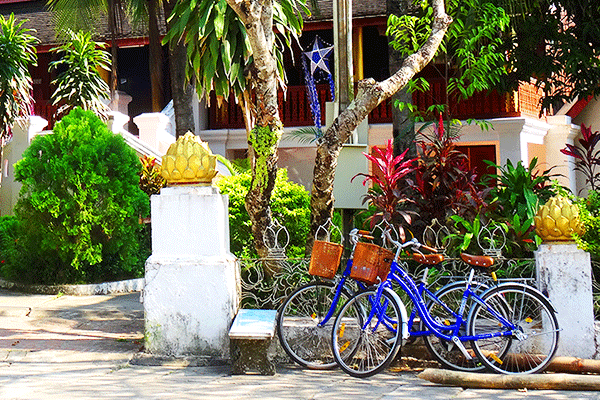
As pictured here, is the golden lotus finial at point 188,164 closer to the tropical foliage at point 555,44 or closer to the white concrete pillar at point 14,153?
the tropical foliage at point 555,44

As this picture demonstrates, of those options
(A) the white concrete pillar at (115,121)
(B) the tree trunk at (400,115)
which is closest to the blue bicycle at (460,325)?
(B) the tree trunk at (400,115)

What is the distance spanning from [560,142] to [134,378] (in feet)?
42.1

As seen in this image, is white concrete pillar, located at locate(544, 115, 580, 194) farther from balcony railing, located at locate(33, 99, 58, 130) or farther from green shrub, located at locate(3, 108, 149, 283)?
balcony railing, located at locate(33, 99, 58, 130)

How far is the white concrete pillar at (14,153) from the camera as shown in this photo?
13062 mm

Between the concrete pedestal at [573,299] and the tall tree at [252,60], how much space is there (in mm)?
2604

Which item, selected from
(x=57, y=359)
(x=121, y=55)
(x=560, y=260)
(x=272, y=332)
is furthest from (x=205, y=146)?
(x=121, y=55)

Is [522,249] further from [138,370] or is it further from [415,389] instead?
[138,370]

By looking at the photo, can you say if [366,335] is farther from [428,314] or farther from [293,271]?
[293,271]

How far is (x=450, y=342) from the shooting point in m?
5.10

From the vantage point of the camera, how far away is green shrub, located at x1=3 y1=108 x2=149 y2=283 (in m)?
8.59

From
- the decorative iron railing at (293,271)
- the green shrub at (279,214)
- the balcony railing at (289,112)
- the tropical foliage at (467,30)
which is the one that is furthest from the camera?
the balcony railing at (289,112)

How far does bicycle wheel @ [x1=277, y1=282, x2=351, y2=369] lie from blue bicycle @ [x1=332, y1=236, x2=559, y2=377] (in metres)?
0.22

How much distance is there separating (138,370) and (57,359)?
0.79 m

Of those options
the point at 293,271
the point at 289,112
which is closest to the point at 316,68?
the point at 289,112
